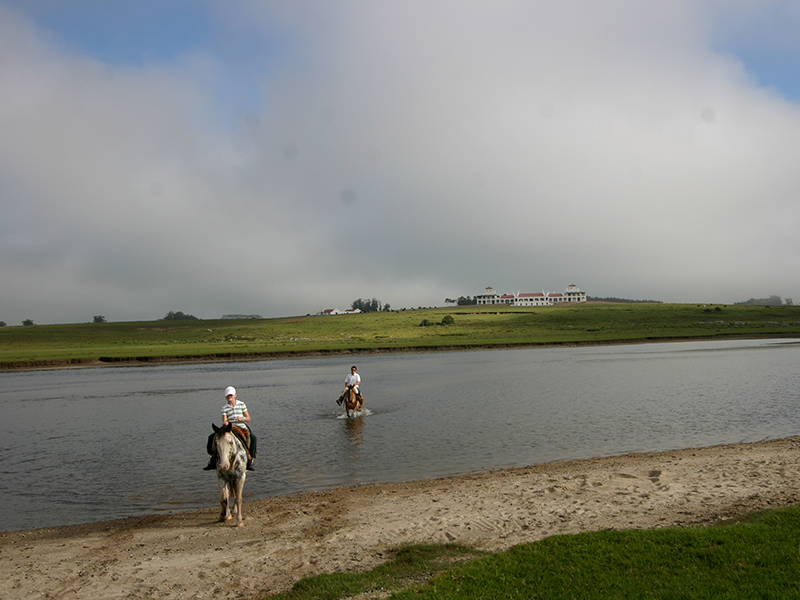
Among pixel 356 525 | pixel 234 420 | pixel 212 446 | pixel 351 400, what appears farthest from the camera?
pixel 351 400

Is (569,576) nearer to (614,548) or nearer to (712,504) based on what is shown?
(614,548)

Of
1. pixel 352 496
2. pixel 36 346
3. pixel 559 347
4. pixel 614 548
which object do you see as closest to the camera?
pixel 614 548

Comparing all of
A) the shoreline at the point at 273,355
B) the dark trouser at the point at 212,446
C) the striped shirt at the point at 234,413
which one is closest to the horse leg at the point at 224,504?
the dark trouser at the point at 212,446

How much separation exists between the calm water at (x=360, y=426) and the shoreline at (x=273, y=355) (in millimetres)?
23132

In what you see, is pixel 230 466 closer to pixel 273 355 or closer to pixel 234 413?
pixel 234 413

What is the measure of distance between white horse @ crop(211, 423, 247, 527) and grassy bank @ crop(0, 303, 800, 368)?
62.2m

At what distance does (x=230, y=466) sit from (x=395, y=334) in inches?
3506

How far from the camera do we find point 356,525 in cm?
1118

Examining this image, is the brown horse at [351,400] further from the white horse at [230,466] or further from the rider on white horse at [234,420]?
the white horse at [230,466]

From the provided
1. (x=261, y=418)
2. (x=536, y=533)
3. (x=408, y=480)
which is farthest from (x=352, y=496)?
(x=261, y=418)

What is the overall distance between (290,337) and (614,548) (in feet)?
323

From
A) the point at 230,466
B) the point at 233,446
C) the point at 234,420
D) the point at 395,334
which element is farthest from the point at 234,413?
the point at 395,334

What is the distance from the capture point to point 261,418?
26719mm

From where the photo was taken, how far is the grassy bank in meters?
76.6
